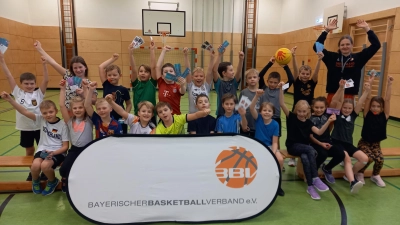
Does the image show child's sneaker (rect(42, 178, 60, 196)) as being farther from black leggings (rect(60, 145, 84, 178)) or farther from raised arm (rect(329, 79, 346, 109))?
raised arm (rect(329, 79, 346, 109))

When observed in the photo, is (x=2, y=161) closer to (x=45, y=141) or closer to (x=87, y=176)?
(x=45, y=141)

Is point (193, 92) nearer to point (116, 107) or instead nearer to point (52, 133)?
point (116, 107)

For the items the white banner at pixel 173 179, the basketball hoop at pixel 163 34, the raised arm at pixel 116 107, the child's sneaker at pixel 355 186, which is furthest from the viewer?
the basketball hoop at pixel 163 34

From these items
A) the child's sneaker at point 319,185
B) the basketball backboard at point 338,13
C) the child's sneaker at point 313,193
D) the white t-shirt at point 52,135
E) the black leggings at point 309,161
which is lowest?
the child's sneaker at point 313,193

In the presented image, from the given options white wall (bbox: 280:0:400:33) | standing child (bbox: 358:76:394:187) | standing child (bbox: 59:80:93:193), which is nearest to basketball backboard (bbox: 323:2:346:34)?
white wall (bbox: 280:0:400:33)

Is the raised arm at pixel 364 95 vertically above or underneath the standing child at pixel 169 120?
above

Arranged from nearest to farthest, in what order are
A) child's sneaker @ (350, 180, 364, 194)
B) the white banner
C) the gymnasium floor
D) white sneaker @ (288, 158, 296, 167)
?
the white banner, the gymnasium floor, child's sneaker @ (350, 180, 364, 194), white sneaker @ (288, 158, 296, 167)

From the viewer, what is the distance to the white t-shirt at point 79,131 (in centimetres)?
329

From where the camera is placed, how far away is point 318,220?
9.44 ft

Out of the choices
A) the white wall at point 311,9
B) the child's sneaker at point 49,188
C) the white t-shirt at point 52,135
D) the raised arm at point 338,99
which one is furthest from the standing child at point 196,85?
the white wall at point 311,9

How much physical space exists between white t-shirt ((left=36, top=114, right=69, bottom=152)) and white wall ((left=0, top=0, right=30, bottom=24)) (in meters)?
10.2

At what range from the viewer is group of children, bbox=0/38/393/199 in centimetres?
326

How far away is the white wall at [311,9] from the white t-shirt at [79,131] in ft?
27.8

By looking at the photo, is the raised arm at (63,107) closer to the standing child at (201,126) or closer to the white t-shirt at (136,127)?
the white t-shirt at (136,127)
